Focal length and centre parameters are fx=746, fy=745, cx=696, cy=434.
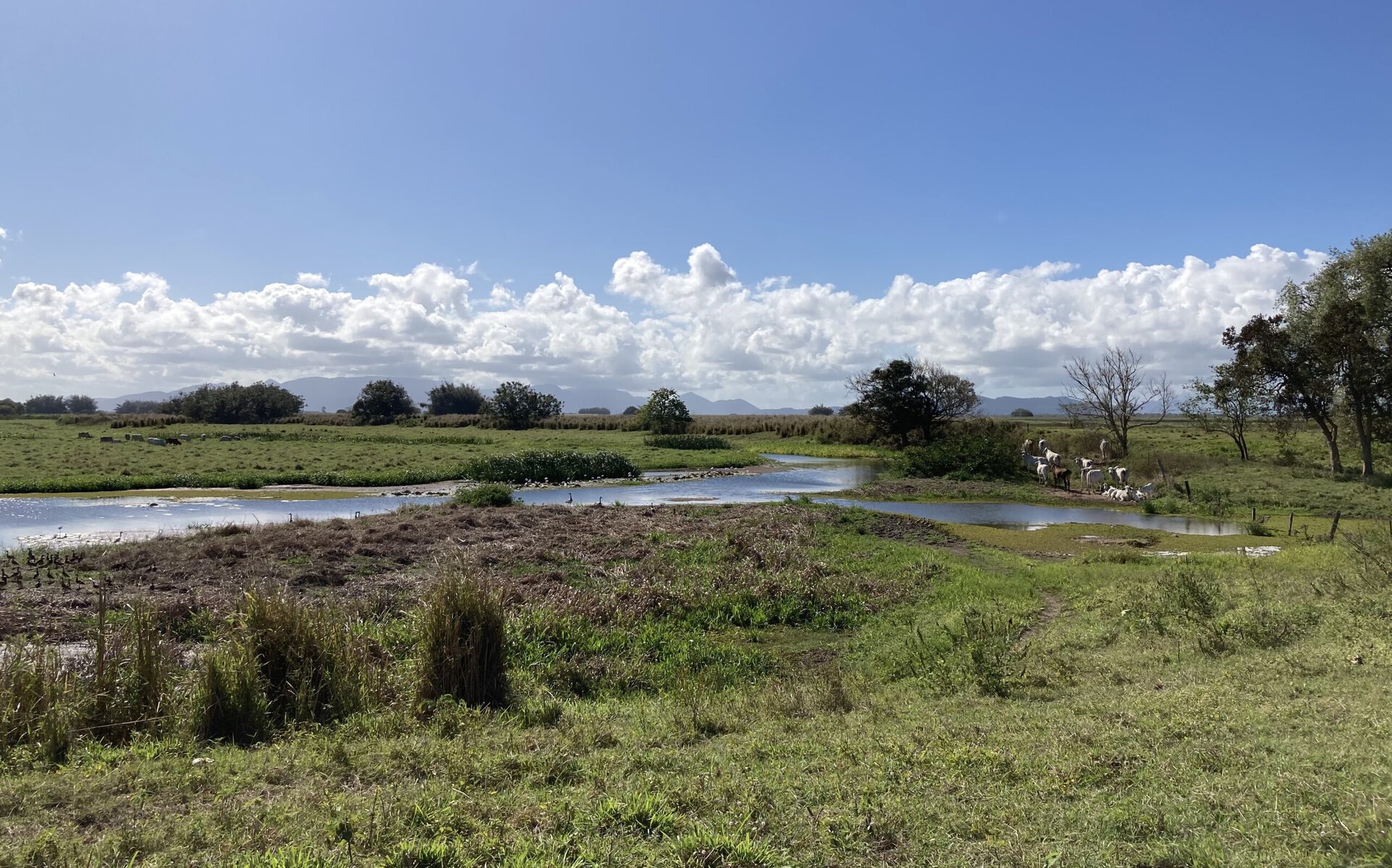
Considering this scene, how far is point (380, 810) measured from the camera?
16.8 ft

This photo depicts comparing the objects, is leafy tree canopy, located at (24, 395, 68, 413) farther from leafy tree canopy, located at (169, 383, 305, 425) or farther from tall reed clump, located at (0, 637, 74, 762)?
tall reed clump, located at (0, 637, 74, 762)

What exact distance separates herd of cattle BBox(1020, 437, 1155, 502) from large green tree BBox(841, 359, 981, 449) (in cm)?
1774

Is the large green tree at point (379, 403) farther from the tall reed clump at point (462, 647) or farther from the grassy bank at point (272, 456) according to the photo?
the tall reed clump at point (462, 647)

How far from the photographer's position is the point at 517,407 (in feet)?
339

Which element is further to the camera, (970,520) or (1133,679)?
(970,520)

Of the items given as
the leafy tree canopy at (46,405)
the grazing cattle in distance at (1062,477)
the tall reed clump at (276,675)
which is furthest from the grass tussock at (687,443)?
the leafy tree canopy at (46,405)

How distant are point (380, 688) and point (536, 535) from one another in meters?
12.4

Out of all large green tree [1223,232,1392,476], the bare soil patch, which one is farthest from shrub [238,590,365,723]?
large green tree [1223,232,1392,476]

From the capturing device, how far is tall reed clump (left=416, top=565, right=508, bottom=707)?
8.51 meters

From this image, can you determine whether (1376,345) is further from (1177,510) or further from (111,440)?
(111,440)

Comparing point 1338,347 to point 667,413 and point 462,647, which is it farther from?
point 667,413

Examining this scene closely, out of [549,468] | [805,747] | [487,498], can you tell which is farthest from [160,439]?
[805,747]

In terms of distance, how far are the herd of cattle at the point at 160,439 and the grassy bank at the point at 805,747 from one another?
5259 centimetres

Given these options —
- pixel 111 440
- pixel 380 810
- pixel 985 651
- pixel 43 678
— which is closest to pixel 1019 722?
pixel 985 651
